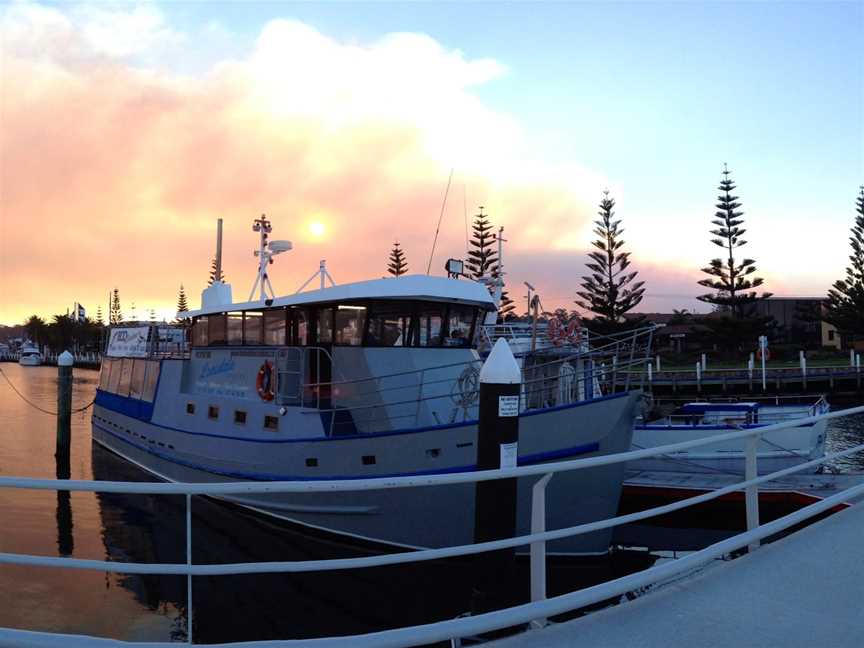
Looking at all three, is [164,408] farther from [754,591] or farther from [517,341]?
[754,591]

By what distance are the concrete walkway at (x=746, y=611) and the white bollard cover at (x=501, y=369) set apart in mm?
2477

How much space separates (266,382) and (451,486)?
4.54 m

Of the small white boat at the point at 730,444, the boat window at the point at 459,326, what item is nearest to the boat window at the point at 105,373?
the boat window at the point at 459,326

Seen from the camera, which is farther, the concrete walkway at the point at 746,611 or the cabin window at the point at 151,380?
the cabin window at the point at 151,380

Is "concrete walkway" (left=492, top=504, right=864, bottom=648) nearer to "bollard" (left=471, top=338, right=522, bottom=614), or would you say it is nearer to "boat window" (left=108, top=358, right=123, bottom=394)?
"bollard" (left=471, top=338, right=522, bottom=614)

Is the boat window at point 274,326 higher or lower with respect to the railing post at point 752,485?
higher

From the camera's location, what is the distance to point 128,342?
19344mm

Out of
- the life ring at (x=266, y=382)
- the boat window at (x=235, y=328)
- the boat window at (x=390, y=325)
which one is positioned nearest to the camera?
the boat window at (x=390, y=325)

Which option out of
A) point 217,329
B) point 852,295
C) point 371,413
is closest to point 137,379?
point 217,329

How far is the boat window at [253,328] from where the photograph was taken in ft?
40.8

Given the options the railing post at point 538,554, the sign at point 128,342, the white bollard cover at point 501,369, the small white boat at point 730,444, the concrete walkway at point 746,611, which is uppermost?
the sign at point 128,342

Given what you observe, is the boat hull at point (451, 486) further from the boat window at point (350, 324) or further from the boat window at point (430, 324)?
the boat window at point (430, 324)

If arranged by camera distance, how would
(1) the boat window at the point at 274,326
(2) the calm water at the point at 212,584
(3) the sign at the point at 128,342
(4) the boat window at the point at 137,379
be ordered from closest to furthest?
(2) the calm water at the point at 212,584 → (1) the boat window at the point at 274,326 → (4) the boat window at the point at 137,379 → (3) the sign at the point at 128,342

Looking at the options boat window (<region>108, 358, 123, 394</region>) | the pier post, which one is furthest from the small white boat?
the pier post
